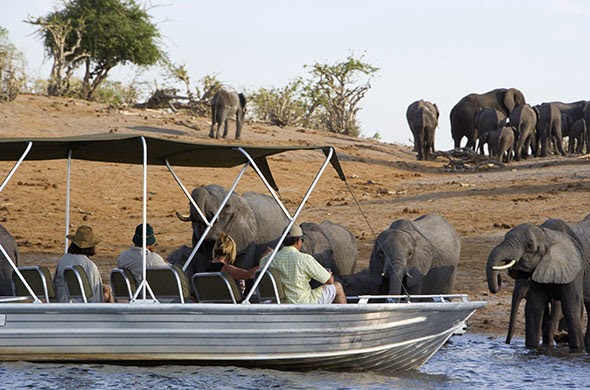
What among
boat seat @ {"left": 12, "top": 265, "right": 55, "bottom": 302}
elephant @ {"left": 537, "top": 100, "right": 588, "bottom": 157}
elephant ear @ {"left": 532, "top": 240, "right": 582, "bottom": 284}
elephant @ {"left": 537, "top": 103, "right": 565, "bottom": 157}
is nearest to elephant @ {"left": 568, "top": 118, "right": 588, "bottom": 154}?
elephant @ {"left": 537, "top": 100, "right": 588, "bottom": 157}

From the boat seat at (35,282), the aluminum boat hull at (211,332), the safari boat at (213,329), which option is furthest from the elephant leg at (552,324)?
the boat seat at (35,282)

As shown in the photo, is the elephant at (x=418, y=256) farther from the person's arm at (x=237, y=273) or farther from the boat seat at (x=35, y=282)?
the boat seat at (x=35, y=282)

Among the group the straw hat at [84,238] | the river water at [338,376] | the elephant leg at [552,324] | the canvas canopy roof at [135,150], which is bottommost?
the river water at [338,376]

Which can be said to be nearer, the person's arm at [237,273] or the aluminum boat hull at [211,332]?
the aluminum boat hull at [211,332]

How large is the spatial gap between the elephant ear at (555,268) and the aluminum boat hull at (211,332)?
184cm

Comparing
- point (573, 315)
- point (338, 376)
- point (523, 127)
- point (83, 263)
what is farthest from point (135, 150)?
point (523, 127)

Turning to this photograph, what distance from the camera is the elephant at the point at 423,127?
102 ft

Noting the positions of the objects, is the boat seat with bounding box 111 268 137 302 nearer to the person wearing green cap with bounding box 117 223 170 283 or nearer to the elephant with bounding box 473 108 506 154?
the person wearing green cap with bounding box 117 223 170 283

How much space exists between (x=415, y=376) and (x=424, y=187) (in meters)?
13.1

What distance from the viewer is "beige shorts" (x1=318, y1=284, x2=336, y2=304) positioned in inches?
406

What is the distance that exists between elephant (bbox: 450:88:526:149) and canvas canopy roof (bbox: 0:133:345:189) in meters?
25.1

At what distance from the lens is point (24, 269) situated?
10391 mm

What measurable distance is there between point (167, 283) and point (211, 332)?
1.78 ft

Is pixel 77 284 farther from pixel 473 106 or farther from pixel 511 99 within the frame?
pixel 511 99
